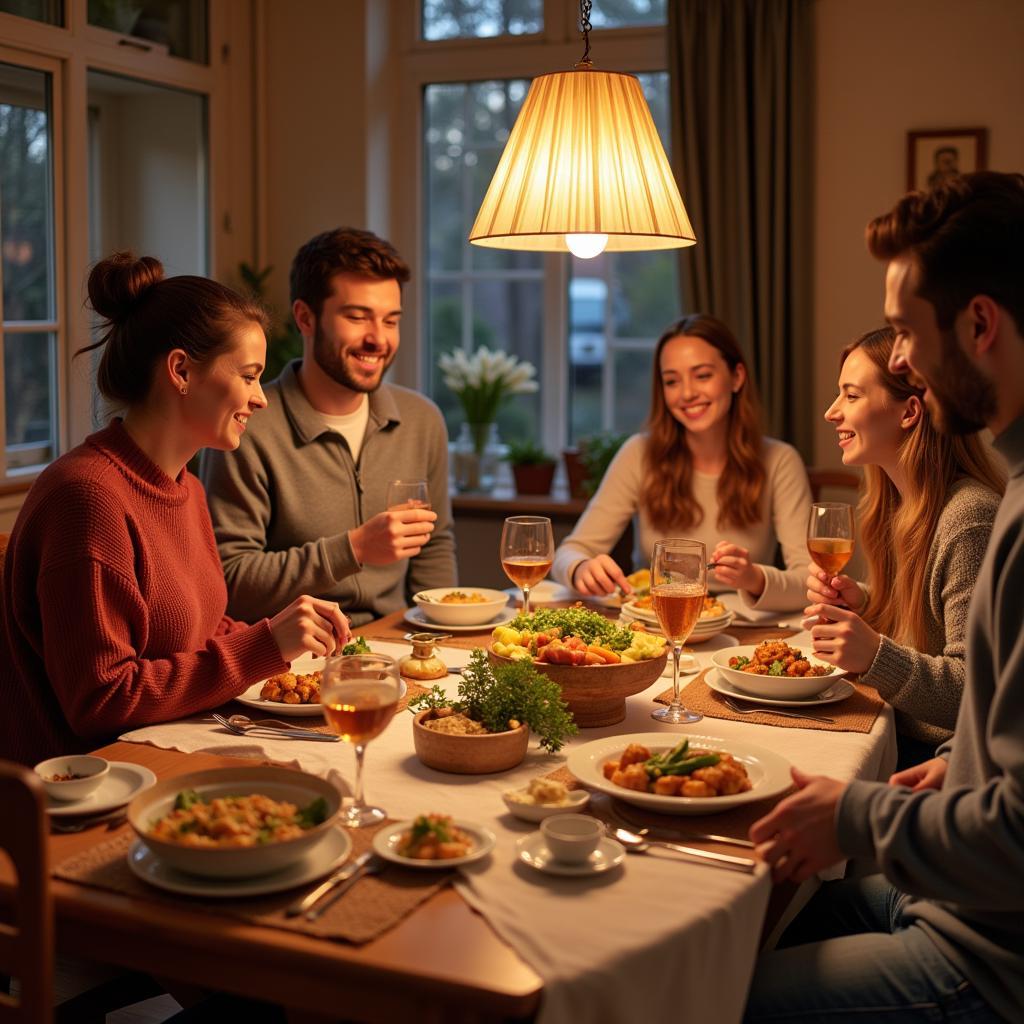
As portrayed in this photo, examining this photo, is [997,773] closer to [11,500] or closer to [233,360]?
[233,360]

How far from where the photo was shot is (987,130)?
4113mm

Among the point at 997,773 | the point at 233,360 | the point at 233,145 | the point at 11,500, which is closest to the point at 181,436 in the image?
the point at 233,360

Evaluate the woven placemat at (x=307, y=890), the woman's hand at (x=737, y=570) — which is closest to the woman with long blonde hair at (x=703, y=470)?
the woman's hand at (x=737, y=570)

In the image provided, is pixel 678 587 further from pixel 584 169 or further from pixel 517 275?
pixel 517 275

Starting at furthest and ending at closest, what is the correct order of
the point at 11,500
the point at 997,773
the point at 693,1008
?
the point at 11,500, the point at 997,773, the point at 693,1008

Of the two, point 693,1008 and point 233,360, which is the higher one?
point 233,360

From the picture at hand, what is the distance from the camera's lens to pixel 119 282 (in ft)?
6.66

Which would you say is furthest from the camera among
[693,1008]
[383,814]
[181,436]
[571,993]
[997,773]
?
[181,436]

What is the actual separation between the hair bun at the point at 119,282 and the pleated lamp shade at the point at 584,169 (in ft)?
1.82

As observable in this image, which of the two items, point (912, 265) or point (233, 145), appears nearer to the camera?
point (912, 265)

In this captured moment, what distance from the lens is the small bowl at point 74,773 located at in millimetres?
1452

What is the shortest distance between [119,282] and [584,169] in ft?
2.59

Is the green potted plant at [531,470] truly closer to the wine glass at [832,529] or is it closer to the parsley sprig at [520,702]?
the wine glass at [832,529]

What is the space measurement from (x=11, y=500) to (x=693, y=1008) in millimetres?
3181
